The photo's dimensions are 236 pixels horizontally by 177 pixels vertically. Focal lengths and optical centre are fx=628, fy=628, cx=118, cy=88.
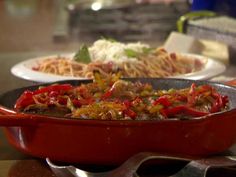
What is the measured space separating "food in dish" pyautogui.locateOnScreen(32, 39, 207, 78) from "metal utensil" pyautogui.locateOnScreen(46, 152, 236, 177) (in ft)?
2.35

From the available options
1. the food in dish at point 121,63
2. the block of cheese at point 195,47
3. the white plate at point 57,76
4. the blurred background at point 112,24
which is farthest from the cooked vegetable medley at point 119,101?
the blurred background at point 112,24

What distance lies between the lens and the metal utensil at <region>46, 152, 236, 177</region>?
86cm

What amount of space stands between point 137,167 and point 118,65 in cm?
81

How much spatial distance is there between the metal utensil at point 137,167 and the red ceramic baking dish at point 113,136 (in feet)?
0.10

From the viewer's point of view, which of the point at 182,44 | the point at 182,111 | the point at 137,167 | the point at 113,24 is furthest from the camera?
the point at 113,24

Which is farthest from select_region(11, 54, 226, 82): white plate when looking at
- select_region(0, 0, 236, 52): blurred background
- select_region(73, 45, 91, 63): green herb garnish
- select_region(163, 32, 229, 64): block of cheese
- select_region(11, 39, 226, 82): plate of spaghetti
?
select_region(0, 0, 236, 52): blurred background

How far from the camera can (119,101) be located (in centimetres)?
105

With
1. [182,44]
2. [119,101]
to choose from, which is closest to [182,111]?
[119,101]

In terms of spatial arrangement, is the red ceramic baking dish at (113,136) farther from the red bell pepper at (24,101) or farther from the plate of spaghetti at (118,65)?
the plate of spaghetti at (118,65)

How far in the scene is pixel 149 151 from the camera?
3.03 feet

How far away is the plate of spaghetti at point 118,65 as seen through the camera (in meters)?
1.62

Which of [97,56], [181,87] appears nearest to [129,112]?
[181,87]

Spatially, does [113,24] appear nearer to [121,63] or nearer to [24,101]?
[121,63]

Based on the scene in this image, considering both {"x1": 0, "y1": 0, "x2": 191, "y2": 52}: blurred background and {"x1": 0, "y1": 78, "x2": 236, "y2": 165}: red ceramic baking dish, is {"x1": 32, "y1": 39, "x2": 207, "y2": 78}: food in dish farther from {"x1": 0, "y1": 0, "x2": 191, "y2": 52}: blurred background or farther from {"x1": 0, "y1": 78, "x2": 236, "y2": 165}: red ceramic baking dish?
{"x1": 0, "y1": 0, "x2": 191, "y2": 52}: blurred background
